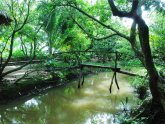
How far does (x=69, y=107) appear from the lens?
1369 centimetres

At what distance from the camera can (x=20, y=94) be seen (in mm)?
14516

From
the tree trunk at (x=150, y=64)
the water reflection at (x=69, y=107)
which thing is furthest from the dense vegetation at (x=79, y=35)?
the water reflection at (x=69, y=107)

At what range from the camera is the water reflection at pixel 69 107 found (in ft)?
38.5

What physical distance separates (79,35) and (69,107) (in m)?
9.62

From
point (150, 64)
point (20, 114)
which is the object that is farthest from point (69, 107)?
point (150, 64)

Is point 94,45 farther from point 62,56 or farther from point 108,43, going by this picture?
point 62,56

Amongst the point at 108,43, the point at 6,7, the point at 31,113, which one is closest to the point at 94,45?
the point at 108,43

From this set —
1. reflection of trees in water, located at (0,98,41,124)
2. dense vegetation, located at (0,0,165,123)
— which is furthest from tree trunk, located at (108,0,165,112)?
reflection of trees in water, located at (0,98,41,124)

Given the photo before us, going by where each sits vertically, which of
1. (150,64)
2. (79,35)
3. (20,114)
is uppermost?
(79,35)

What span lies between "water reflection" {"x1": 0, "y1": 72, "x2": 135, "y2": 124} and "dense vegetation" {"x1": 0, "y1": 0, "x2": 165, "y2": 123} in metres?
1.08

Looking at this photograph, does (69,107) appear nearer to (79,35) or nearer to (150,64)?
(150,64)

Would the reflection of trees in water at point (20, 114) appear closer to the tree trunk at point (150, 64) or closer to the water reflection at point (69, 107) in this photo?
the water reflection at point (69, 107)

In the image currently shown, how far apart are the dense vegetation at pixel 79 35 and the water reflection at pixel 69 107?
42.4 inches

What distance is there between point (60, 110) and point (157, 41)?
23.9 ft
